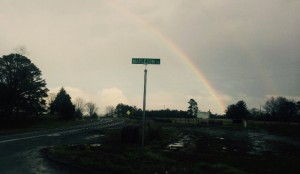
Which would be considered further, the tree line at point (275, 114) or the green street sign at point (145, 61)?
the tree line at point (275, 114)

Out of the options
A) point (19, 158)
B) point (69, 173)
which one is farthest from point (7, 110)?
point (69, 173)

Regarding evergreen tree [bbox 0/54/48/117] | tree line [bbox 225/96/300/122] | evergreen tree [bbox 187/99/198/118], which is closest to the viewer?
evergreen tree [bbox 0/54/48/117]

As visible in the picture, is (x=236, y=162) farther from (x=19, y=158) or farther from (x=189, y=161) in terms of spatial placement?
(x=19, y=158)

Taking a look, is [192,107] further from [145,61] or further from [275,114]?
[145,61]

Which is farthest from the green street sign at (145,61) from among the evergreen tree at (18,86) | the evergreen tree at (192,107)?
the evergreen tree at (192,107)

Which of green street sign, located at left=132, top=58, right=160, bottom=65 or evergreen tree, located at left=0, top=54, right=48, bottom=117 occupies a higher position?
A: evergreen tree, located at left=0, top=54, right=48, bottom=117

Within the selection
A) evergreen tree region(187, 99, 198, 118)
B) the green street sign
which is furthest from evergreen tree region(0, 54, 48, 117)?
evergreen tree region(187, 99, 198, 118)

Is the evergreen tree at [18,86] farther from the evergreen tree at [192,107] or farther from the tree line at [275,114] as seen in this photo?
the evergreen tree at [192,107]

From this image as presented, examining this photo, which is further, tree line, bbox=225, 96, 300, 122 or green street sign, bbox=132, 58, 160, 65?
tree line, bbox=225, 96, 300, 122

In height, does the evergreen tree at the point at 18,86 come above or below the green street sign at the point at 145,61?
above

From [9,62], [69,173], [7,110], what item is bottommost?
[69,173]

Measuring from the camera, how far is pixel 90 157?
1277 cm

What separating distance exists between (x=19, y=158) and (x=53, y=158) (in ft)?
4.68

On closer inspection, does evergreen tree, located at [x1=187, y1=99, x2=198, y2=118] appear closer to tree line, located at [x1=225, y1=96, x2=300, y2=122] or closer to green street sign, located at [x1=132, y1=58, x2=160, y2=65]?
tree line, located at [x1=225, y1=96, x2=300, y2=122]
